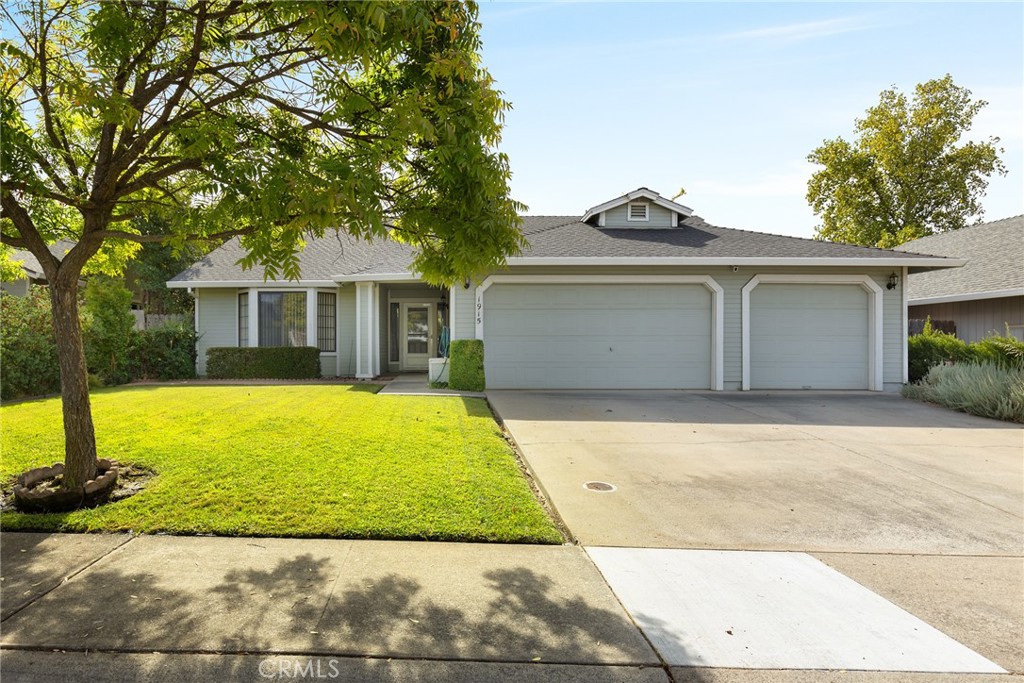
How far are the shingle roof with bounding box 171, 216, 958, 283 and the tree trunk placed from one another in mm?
7602

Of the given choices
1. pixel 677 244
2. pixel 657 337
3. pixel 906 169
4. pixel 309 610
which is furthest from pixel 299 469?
pixel 906 169

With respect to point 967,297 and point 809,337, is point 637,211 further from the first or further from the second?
point 967,297

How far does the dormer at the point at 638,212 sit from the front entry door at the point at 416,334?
5.91m

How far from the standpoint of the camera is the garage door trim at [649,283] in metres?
12.4

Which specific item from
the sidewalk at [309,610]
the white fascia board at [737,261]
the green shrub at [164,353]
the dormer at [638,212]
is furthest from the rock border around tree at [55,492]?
the dormer at [638,212]

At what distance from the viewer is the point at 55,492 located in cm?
441

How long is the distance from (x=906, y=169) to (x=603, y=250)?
82.4 ft

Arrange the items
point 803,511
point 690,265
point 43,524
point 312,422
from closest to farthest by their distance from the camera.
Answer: point 43,524
point 803,511
point 312,422
point 690,265

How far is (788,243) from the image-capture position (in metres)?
13.3

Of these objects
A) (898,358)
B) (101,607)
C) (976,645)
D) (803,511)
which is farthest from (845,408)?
(101,607)

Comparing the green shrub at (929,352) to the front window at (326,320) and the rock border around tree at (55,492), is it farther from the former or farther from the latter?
the rock border around tree at (55,492)

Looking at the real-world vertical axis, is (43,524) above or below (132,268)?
below

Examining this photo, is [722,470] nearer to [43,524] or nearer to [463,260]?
[463,260]

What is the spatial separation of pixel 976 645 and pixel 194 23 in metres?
7.24
